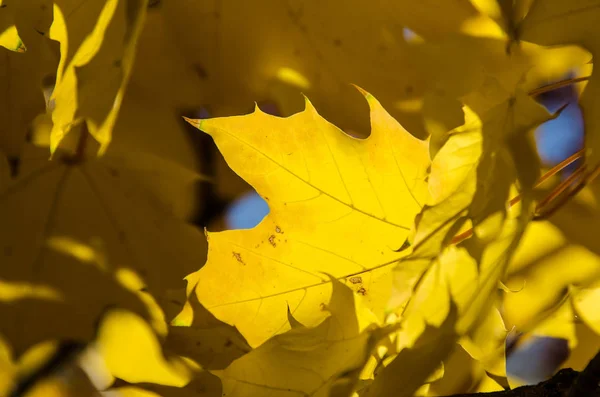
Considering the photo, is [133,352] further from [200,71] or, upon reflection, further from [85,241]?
[200,71]

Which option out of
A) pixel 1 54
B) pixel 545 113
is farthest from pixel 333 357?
pixel 1 54

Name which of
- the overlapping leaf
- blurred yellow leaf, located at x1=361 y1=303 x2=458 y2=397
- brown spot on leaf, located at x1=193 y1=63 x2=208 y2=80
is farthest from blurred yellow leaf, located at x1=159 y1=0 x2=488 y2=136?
blurred yellow leaf, located at x1=361 y1=303 x2=458 y2=397

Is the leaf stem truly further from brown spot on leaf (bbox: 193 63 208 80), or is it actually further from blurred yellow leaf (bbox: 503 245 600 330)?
brown spot on leaf (bbox: 193 63 208 80)

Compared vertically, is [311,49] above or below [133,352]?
above

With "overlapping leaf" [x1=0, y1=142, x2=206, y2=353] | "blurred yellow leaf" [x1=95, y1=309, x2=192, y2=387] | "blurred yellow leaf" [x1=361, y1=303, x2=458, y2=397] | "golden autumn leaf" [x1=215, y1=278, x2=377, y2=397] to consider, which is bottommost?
"blurred yellow leaf" [x1=95, y1=309, x2=192, y2=387]

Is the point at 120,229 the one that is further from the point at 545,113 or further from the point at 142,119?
the point at 545,113

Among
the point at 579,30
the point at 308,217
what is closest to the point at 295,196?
the point at 308,217

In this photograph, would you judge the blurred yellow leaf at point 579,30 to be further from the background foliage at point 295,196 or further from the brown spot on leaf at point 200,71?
the brown spot on leaf at point 200,71
